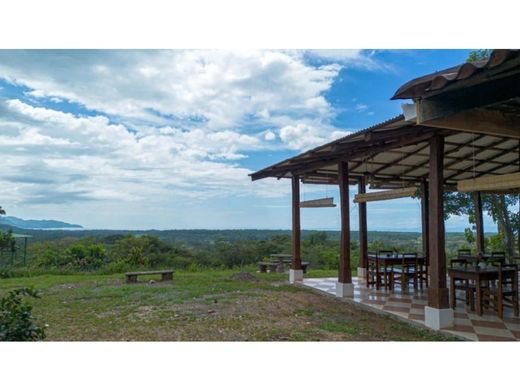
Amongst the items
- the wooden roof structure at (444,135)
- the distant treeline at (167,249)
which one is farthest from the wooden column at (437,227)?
the distant treeline at (167,249)

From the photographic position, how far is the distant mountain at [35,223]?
14.4 meters

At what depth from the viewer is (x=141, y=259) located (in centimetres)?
1432

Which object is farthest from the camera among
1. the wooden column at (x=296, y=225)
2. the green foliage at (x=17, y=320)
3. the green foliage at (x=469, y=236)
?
the green foliage at (x=469, y=236)

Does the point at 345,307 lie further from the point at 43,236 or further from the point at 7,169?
the point at 43,236

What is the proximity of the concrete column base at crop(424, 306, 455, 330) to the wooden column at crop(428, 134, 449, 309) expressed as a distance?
0.26 feet

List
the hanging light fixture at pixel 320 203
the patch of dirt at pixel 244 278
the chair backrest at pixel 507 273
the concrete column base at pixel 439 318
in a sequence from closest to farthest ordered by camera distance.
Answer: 1. the concrete column base at pixel 439 318
2. the chair backrest at pixel 507 273
3. the hanging light fixture at pixel 320 203
4. the patch of dirt at pixel 244 278

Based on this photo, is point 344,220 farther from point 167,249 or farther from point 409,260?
point 167,249

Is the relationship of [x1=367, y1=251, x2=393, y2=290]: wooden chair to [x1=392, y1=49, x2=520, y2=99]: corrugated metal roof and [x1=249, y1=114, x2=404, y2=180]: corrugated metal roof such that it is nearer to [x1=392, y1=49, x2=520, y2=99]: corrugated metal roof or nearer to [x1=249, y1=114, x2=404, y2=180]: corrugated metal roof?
[x1=249, y1=114, x2=404, y2=180]: corrugated metal roof

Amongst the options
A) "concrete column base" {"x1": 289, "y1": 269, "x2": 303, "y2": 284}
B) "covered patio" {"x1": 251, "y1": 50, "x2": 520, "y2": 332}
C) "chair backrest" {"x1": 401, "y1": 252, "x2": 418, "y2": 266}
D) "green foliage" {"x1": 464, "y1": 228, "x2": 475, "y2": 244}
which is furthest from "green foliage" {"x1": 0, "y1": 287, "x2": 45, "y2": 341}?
"green foliage" {"x1": 464, "y1": 228, "x2": 475, "y2": 244}

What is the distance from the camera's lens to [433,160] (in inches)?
195

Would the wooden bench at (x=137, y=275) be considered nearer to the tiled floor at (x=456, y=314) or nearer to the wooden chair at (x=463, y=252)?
the tiled floor at (x=456, y=314)

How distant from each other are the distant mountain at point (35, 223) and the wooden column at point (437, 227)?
48.5 ft
